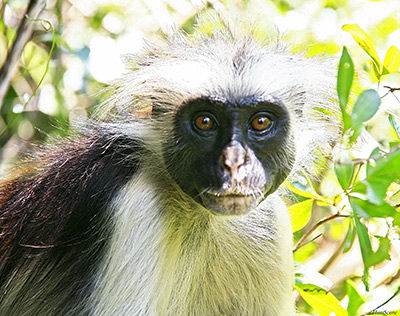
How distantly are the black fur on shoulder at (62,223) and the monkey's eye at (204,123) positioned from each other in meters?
0.46

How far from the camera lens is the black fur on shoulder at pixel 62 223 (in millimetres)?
3389

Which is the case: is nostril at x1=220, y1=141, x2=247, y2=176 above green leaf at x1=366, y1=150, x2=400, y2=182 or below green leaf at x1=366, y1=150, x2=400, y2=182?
above

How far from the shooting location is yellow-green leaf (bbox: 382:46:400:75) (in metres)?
3.07

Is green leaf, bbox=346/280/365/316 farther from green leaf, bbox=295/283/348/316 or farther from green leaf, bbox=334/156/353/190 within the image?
green leaf, bbox=334/156/353/190

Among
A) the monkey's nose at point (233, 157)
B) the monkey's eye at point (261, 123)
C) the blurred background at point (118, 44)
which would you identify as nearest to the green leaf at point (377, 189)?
the monkey's nose at point (233, 157)

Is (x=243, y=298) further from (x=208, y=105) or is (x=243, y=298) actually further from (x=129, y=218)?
(x=208, y=105)

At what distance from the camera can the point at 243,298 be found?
12.8 ft

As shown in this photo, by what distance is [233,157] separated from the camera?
3.12m

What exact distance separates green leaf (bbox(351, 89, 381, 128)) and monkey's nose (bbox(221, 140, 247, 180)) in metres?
0.78

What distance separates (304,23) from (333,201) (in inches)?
108

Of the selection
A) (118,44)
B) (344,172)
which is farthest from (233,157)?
(118,44)

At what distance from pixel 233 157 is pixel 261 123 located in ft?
1.32

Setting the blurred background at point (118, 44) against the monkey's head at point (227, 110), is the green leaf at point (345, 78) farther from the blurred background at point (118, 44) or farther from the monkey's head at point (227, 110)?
the blurred background at point (118, 44)

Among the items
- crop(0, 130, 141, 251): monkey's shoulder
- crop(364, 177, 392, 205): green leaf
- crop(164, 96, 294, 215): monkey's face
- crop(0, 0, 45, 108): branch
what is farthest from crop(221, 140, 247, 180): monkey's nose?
crop(0, 0, 45, 108): branch
